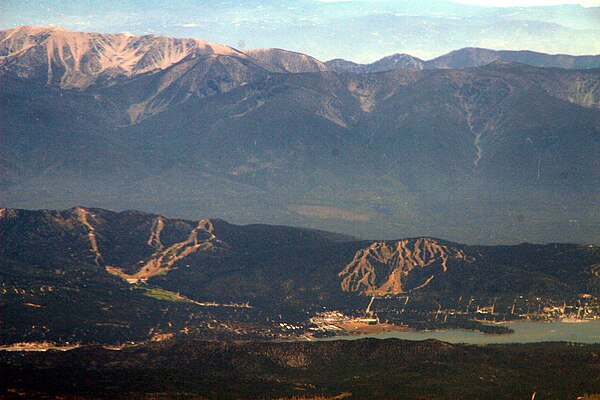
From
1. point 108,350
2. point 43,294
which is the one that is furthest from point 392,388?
point 43,294

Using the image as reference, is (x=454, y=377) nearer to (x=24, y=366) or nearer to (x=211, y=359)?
(x=211, y=359)

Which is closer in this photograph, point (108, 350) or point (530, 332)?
point (108, 350)

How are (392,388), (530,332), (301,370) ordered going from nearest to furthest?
(392,388), (301,370), (530,332)

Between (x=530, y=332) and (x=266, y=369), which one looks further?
(x=530, y=332)

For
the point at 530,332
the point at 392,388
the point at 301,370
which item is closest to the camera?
the point at 392,388

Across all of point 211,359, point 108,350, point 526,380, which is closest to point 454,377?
point 526,380

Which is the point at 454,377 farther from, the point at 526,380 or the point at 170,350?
the point at 170,350
